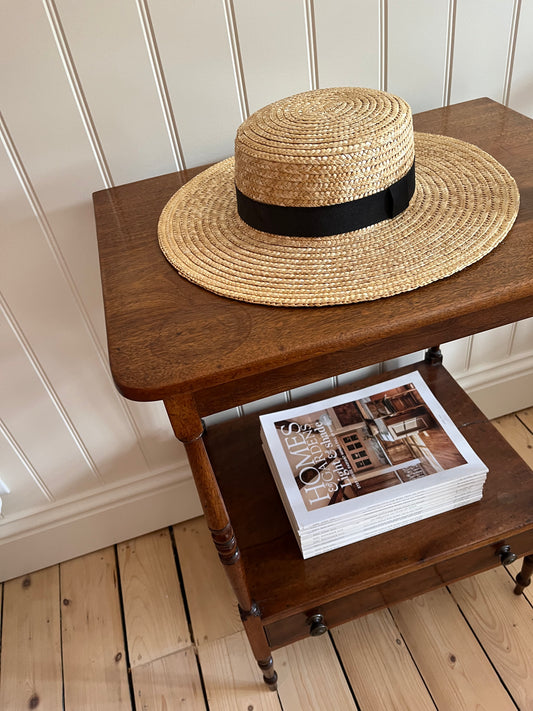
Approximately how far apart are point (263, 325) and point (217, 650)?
87 centimetres

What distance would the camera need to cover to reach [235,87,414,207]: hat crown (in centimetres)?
61

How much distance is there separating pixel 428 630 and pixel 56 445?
0.85 metres

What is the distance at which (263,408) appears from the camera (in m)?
1.24

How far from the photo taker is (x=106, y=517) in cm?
131

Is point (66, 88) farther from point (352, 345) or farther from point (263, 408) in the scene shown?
point (263, 408)

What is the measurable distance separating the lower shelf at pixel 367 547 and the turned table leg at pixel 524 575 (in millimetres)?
77

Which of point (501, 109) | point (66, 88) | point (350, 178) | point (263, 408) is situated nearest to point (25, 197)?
point (66, 88)

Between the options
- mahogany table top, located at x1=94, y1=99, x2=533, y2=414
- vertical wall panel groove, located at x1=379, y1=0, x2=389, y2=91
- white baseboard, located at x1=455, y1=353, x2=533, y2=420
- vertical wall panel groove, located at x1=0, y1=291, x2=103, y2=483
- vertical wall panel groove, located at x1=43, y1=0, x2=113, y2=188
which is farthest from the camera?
white baseboard, located at x1=455, y1=353, x2=533, y2=420

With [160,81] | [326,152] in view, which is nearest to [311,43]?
[160,81]

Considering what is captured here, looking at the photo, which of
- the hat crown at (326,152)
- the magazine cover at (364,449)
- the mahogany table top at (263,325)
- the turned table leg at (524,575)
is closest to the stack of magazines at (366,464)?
the magazine cover at (364,449)

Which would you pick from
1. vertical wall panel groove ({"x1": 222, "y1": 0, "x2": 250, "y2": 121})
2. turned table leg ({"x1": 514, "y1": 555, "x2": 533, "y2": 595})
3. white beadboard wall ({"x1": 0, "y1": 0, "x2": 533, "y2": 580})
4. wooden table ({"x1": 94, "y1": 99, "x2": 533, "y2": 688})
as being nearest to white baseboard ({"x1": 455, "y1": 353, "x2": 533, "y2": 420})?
wooden table ({"x1": 94, "y1": 99, "x2": 533, "y2": 688})

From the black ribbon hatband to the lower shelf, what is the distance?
0.53 metres

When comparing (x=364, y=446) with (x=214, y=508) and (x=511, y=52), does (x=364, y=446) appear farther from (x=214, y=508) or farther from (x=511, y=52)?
(x=511, y=52)

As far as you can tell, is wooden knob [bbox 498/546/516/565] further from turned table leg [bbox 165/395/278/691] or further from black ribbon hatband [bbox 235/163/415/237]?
black ribbon hatband [bbox 235/163/415/237]
